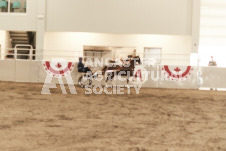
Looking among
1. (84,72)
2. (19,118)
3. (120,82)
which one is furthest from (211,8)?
(19,118)

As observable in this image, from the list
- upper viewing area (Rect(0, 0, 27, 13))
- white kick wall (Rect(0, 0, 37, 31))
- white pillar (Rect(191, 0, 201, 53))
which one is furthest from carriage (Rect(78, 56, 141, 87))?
upper viewing area (Rect(0, 0, 27, 13))

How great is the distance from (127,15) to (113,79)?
21.1ft

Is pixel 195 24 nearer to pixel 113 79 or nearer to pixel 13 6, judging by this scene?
pixel 113 79

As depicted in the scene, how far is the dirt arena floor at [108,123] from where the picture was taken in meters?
6.32

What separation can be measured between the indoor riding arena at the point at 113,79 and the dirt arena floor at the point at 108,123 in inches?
0.8

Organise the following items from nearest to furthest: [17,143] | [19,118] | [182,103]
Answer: [17,143] < [19,118] < [182,103]

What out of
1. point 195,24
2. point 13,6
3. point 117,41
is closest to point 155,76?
point 195,24

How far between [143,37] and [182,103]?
12.3 metres

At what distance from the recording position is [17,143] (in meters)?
6.17

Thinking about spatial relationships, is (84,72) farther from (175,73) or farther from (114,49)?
(114,49)

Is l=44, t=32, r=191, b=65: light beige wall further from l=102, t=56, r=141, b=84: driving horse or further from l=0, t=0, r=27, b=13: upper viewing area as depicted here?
l=102, t=56, r=141, b=84: driving horse

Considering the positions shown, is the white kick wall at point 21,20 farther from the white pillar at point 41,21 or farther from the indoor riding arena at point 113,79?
the white pillar at point 41,21

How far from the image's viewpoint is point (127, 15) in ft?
72.1

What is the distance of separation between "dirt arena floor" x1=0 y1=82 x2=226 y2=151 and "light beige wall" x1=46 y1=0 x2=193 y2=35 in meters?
10.1
